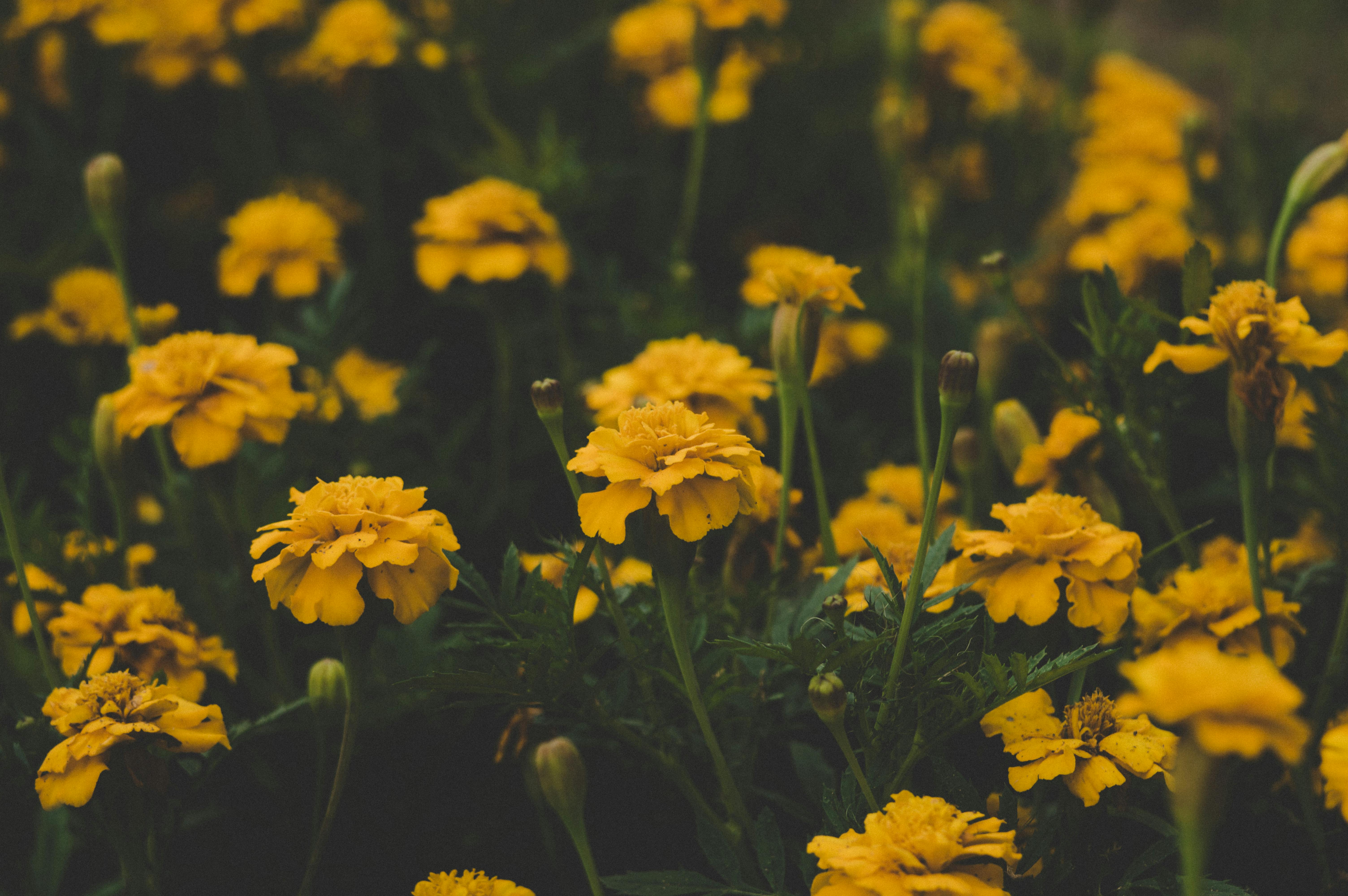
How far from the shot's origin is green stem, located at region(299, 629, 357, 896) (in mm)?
766

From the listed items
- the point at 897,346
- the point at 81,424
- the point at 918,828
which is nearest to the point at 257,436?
the point at 81,424

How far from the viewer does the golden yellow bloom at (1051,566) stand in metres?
0.75

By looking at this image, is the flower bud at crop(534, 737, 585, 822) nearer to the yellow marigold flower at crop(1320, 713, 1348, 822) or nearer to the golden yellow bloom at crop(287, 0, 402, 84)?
the yellow marigold flower at crop(1320, 713, 1348, 822)

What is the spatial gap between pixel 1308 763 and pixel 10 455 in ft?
5.09

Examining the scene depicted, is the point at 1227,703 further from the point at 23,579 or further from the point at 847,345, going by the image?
the point at 847,345

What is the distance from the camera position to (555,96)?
197 centimetres

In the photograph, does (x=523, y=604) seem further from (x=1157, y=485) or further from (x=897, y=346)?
(x=897, y=346)

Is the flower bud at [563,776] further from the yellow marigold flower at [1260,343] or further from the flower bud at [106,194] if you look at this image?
the flower bud at [106,194]

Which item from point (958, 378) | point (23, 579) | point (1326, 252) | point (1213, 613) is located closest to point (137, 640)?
point (23, 579)

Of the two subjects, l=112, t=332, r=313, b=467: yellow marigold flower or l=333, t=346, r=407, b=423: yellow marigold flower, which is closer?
l=112, t=332, r=313, b=467: yellow marigold flower

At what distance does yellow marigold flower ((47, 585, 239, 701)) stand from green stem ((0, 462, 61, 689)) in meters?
0.01

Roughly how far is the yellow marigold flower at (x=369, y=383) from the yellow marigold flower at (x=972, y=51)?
3.65 ft

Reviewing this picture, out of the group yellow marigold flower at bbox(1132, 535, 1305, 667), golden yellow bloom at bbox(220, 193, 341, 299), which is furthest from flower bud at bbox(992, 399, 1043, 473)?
golden yellow bloom at bbox(220, 193, 341, 299)

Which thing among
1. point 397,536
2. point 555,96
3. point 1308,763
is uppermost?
point 555,96
